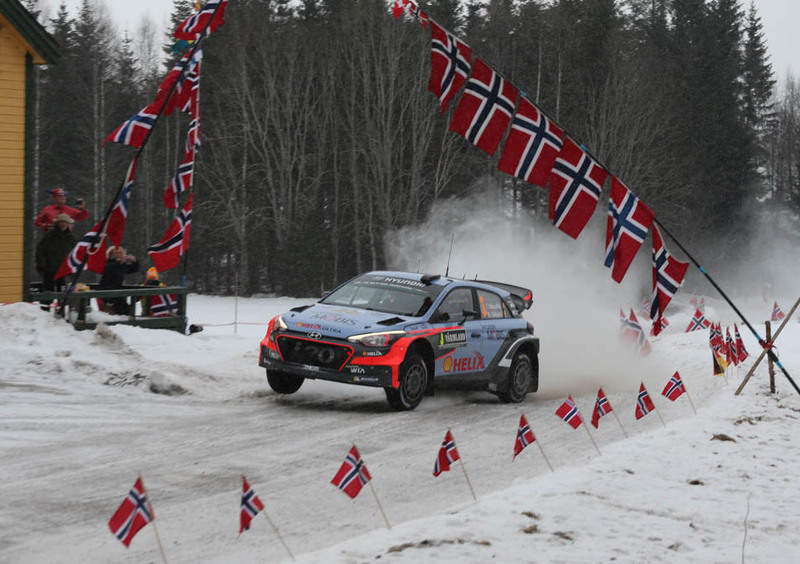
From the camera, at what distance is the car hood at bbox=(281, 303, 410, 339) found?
11516 mm

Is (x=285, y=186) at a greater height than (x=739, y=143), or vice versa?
(x=739, y=143)

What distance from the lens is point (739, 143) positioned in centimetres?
6444

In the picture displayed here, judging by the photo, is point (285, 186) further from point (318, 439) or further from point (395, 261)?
point (318, 439)

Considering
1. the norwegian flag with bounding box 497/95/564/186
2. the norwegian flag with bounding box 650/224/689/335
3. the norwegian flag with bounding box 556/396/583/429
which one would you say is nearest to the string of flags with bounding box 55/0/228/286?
the norwegian flag with bounding box 497/95/564/186

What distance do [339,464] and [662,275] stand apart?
606 cm

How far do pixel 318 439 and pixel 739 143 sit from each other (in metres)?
→ 60.7

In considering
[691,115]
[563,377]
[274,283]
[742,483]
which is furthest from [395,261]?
[742,483]

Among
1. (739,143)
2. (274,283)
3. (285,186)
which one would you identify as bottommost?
(274,283)

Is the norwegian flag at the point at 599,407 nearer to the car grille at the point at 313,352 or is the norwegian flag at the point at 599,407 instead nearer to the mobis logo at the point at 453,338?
the mobis logo at the point at 453,338

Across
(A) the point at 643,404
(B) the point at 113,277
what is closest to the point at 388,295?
(A) the point at 643,404

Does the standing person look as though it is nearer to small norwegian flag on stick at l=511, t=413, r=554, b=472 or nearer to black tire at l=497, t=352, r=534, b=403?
black tire at l=497, t=352, r=534, b=403

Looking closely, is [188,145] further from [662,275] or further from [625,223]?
[662,275]

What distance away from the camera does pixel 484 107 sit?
40.6 feet

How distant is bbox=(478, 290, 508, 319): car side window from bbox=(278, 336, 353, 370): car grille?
282 cm
